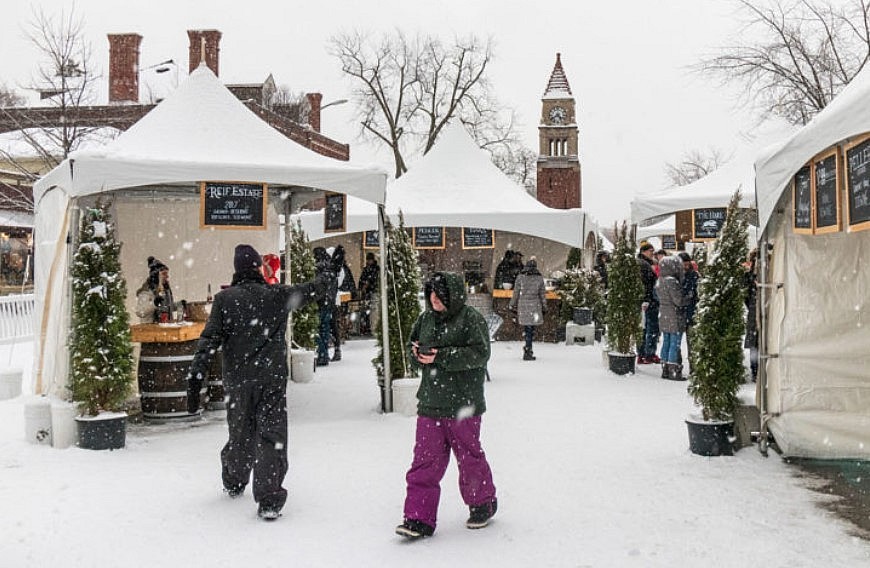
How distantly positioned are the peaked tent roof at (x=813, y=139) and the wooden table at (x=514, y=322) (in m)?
10.1

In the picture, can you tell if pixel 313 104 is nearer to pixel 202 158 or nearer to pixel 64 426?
pixel 202 158

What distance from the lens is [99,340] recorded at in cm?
773

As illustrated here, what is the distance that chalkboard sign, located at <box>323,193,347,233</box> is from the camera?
33.1 ft

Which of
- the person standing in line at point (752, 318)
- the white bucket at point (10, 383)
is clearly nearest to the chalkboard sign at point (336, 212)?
the white bucket at point (10, 383)

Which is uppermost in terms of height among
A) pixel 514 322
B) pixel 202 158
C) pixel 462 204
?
pixel 462 204

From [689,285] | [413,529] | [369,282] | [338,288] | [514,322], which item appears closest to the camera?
[413,529]

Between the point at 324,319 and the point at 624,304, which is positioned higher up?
the point at 624,304

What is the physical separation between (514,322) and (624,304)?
17.6 feet

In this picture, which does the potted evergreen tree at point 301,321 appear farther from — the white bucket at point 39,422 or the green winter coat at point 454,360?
the green winter coat at point 454,360

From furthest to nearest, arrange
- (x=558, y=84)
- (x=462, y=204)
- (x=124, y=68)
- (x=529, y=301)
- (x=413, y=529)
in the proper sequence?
1. (x=558, y=84)
2. (x=124, y=68)
3. (x=462, y=204)
4. (x=529, y=301)
5. (x=413, y=529)

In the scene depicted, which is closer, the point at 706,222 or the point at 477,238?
the point at 706,222

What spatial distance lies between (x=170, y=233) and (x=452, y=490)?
23.4 feet

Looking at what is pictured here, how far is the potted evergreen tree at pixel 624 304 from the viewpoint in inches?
484

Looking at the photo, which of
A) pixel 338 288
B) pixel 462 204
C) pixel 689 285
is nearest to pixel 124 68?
pixel 462 204
